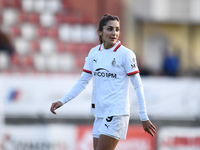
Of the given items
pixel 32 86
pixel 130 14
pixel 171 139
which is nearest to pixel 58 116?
pixel 32 86

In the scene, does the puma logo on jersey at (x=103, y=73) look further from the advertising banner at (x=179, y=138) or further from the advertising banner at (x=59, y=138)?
the advertising banner at (x=179, y=138)

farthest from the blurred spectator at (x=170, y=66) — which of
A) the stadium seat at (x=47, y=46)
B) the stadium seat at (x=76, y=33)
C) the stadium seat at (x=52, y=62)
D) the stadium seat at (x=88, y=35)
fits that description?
the stadium seat at (x=47, y=46)

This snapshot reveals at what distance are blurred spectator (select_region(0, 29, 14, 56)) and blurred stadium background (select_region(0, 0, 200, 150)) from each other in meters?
0.03

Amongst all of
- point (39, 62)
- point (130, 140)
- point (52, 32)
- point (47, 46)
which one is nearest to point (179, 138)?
point (130, 140)

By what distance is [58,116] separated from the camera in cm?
770

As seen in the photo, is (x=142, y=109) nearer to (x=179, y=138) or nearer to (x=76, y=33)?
(x=179, y=138)

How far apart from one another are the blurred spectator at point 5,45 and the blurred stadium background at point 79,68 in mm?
27

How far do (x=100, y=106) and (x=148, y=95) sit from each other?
14.5 ft

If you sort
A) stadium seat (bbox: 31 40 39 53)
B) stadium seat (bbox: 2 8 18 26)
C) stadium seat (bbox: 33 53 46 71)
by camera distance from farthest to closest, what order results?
stadium seat (bbox: 2 8 18 26) → stadium seat (bbox: 31 40 39 53) → stadium seat (bbox: 33 53 46 71)

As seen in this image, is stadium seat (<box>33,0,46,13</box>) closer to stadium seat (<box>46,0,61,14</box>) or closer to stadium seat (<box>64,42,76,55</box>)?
stadium seat (<box>46,0,61,14</box>)

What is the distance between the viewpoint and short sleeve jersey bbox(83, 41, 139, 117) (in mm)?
3803

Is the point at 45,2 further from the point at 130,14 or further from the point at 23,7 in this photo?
the point at 130,14

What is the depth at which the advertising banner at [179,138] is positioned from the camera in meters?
7.59

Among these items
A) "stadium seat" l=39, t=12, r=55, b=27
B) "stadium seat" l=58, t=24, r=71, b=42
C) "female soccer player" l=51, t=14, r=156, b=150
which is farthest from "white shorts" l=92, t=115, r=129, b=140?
"stadium seat" l=39, t=12, r=55, b=27
